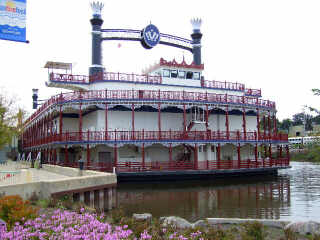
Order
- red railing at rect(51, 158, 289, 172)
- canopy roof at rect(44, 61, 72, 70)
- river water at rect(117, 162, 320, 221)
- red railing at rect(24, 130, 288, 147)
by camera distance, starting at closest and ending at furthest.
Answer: river water at rect(117, 162, 320, 221)
red railing at rect(51, 158, 289, 172)
red railing at rect(24, 130, 288, 147)
canopy roof at rect(44, 61, 72, 70)

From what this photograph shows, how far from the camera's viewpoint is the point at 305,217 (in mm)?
17734

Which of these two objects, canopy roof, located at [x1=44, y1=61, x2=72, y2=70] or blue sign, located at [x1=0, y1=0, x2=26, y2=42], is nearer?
blue sign, located at [x1=0, y1=0, x2=26, y2=42]

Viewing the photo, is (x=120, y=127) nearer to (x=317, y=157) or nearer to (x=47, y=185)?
(x=47, y=185)

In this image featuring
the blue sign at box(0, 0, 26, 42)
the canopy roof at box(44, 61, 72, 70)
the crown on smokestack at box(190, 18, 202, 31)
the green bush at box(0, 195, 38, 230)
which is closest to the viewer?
the green bush at box(0, 195, 38, 230)

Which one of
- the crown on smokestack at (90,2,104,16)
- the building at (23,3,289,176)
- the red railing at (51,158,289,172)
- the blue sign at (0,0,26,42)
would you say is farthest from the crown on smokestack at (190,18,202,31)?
the blue sign at (0,0,26,42)

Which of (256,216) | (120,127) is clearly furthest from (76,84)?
(256,216)

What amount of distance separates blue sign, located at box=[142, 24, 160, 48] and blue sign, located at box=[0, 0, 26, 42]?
1189 inches

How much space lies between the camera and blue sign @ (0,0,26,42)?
11250 mm

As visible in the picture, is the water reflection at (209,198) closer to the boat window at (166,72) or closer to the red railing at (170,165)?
the red railing at (170,165)

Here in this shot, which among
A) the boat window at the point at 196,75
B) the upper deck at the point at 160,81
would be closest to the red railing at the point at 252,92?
the upper deck at the point at 160,81

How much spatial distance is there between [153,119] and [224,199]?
1458 centimetres

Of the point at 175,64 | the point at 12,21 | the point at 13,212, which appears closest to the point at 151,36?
the point at 175,64

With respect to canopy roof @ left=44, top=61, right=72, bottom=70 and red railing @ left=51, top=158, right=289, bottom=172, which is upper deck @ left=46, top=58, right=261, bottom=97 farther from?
red railing @ left=51, top=158, right=289, bottom=172

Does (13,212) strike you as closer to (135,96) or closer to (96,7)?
(135,96)
